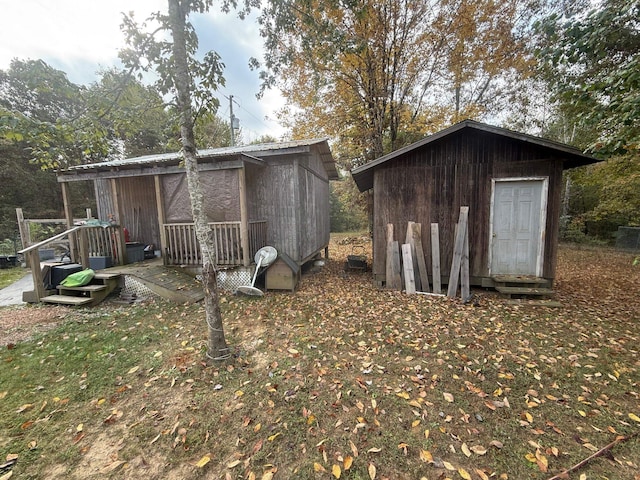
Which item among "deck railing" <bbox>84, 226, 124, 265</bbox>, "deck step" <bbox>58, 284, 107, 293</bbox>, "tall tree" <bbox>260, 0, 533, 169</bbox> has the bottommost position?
"deck step" <bbox>58, 284, 107, 293</bbox>

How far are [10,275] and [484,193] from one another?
1407cm

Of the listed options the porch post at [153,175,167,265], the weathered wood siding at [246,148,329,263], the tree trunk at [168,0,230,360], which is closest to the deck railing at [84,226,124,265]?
the porch post at [153,175,167,265]

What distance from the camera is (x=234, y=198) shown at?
6.48 meters

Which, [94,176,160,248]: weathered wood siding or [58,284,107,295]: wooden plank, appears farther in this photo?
[94,176,160,248]: weathered wood siding

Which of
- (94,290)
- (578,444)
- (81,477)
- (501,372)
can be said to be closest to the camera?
(81,477)

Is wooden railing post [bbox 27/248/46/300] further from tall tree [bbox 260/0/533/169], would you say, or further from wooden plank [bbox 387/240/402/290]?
tall tree [bbox 260/0/533/169]

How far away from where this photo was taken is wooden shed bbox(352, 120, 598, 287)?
5480mm

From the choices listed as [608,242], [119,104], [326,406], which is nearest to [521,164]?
[326,406]

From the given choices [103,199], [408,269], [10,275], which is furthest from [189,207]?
[10,275]

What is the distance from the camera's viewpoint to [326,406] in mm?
2570

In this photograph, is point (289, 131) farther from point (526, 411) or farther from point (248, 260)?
point (526, 411)

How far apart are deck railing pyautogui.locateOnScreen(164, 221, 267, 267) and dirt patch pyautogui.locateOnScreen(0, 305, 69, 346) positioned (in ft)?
7.27

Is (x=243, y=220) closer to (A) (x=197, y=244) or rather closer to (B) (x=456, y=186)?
(A) (x=197, y=244)

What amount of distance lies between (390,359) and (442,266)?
3579 millimetres
